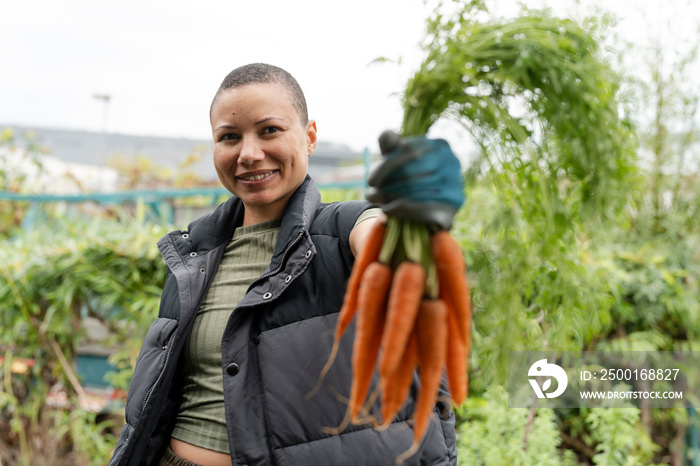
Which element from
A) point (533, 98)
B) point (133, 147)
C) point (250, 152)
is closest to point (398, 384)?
point (533, 98)

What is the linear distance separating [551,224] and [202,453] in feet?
3.40

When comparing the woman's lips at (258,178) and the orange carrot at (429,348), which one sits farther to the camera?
the woman's lips at (258,178)

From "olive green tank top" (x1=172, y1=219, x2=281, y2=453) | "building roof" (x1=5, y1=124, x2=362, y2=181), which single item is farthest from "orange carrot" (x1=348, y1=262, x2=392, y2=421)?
"building roof" (x1=5, y1=124, x2=362, y2=181)

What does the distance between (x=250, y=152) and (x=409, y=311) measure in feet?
2.29

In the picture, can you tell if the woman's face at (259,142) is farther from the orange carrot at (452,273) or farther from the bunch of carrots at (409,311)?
the orange carrot at (452,273)

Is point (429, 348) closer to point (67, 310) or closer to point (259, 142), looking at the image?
point (259, 142)

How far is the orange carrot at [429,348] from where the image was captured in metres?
0.94

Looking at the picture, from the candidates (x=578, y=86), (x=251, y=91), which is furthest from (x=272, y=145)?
→ (x=578, y=86)

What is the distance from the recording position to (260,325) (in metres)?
1.34

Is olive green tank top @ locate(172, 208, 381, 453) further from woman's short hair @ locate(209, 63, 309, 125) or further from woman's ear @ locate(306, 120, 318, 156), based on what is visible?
woman's short hair @ locate(209, 63, 309, 125)

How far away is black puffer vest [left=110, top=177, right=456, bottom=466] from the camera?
1.24m

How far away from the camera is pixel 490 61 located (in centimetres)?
92

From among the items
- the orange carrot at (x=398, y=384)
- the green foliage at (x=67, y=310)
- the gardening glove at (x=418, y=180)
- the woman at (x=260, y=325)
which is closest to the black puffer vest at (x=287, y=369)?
the woman at (x=260, y=325)

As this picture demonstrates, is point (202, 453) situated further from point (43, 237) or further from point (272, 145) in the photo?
point (43, 237)
